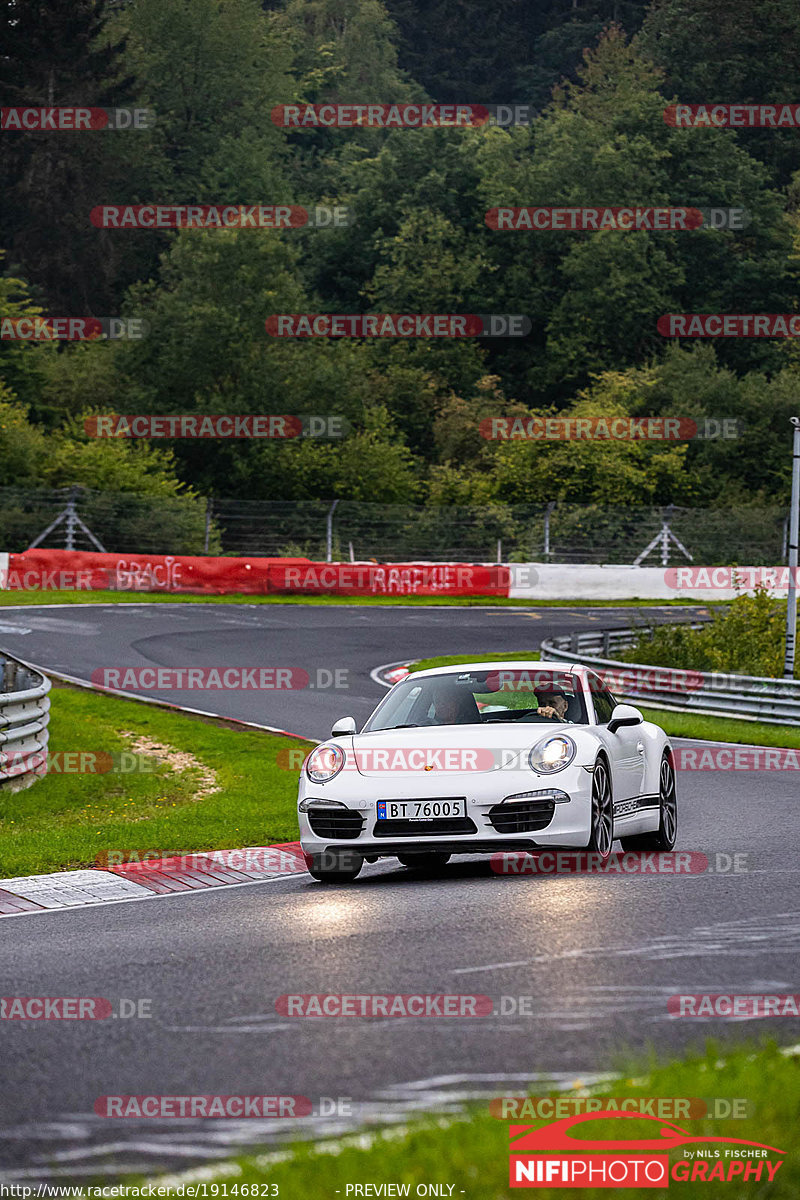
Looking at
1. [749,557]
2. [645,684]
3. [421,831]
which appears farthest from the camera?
[749,557]

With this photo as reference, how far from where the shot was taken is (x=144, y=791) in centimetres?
1584

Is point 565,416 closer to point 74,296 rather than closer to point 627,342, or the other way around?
point 627,342

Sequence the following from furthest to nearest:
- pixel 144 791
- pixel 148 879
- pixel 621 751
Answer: pixel 144 791 → pixel 621 751 → pixel 148 879

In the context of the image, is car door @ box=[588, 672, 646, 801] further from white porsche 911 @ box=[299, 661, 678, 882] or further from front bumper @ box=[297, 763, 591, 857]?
front bumper @ box=[297, 763, 591, 857]

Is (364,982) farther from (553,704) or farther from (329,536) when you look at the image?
(329,536)

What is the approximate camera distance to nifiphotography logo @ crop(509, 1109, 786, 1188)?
163 inches

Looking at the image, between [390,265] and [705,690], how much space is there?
58607 millimetres

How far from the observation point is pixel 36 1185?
428 cm

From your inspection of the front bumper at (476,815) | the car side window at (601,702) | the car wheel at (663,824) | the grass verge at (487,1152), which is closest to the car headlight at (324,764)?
the front bumper at (476,815)

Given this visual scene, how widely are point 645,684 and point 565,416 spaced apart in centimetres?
4256

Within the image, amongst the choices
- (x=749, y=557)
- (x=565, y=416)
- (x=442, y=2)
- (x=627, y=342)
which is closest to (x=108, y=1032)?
(x=749, y=557)

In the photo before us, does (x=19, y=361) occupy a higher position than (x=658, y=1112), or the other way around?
(x=19, y=361)

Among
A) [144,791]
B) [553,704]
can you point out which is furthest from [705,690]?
[553,704]

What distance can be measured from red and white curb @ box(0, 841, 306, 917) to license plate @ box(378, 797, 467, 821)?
134 centimetres
